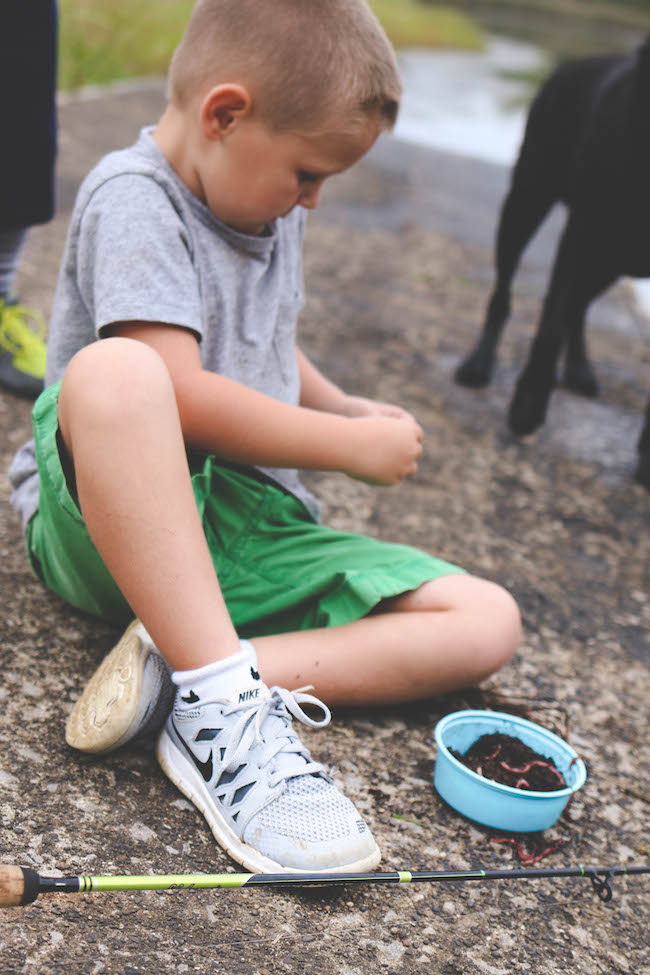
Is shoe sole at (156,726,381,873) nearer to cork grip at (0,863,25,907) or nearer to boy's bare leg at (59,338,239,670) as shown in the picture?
boy's bare leg at (59,338,239,670)

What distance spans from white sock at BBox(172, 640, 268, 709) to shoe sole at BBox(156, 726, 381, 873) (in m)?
0.07

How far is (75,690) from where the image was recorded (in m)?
1.21

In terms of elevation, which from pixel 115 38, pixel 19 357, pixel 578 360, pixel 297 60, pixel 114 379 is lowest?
pixel 115 38

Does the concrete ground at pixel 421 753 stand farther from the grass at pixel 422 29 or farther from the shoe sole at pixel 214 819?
the grass at pixel 422 29

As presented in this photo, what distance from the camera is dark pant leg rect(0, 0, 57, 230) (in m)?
1.96

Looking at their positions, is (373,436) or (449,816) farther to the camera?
(373,436)

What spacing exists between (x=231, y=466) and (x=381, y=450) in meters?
0.21

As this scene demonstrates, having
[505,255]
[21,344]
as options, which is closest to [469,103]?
[505,255]

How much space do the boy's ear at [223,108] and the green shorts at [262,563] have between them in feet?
1.26

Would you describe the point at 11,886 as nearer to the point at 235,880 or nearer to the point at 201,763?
the point at 235,880

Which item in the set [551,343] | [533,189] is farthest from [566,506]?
[533,189]

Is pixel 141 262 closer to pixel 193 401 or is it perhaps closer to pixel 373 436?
pixel 193 401

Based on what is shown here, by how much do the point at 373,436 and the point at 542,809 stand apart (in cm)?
50

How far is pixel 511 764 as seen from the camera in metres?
1.19
